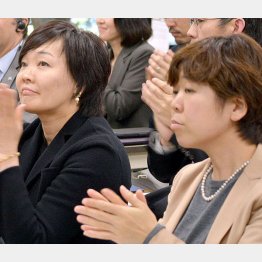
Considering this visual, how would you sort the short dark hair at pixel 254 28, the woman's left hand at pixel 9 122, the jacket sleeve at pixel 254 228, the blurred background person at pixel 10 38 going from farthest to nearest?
the blurred background person at pixel 10 38
the short dark hair at pixel 254 28
the woman's left hand at pixel 9 122
the jacket sleeve at pixel 254 228

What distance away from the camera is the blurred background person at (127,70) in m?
3.50

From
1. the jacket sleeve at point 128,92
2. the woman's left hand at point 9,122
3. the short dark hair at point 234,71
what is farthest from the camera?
the jacket sleeve at point 128,92

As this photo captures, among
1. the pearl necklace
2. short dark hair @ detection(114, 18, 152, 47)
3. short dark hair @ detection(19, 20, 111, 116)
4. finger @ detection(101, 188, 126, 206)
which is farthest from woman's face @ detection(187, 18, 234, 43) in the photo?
short dark hair @ detection(114, 18, 152, 47)

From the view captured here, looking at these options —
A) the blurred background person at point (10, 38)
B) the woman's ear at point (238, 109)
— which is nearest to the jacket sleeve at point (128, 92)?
the blurred background person at point (10, 38)

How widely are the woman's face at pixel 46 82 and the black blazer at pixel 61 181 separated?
0.08 m

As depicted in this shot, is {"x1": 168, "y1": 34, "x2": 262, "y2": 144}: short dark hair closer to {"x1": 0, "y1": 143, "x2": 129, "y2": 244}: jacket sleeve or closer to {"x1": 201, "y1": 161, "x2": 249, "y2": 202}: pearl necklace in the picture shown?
{"x1": 201, "y1": 161, "x2": 249, "y2": 202}: pearl necklace

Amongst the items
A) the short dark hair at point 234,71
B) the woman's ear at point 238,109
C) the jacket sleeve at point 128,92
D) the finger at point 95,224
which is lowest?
the jacket sleeve at point 128,92

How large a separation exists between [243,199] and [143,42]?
94.8 inches

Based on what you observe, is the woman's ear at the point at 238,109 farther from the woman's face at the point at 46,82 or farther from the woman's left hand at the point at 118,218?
the woman's face at the point at 46,82

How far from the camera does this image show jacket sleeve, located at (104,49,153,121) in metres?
3.48

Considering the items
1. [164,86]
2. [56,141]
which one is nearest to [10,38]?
[56,141]

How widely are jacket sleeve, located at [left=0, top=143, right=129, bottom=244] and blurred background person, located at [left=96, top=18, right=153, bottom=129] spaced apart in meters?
1.62

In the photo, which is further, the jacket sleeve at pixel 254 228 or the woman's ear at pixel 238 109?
the woman's ear at pixel 238 109

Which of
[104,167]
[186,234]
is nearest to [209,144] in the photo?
[186,234]
